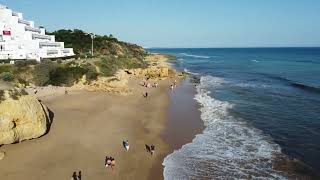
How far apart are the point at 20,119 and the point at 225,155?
524 inches

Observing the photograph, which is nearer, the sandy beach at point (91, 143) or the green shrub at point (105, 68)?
the sandy beach at point (91, 143)

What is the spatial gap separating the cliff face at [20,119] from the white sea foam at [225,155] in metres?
9.06

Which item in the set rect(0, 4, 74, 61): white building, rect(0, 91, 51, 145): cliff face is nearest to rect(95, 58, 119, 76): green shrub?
rect(0, 4, 74, 61): white building

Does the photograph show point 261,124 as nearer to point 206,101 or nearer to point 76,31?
point 206,101

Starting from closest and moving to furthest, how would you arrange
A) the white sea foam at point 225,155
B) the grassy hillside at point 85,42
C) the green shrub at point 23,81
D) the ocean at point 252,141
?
1. the white sea foam at point 225,155
2. the ocean at point 252,141
3. the green shrub at point 23,81
4. the grassy hillside at point 85,42

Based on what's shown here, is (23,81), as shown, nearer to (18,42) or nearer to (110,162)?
(18,42)

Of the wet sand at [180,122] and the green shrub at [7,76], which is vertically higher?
the green shrub at [7,76]

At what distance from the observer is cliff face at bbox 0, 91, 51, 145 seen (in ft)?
76.4

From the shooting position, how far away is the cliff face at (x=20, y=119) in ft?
76.4

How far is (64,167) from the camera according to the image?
70.6 feet

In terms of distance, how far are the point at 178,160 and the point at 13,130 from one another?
10.5 meters

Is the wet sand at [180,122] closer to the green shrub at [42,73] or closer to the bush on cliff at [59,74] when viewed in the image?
the bush on cliff at [59,74]

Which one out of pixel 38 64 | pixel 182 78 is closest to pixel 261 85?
pixel 182 78

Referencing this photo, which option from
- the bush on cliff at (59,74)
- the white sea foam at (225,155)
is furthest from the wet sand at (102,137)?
the bush on cliff at (59,74)
